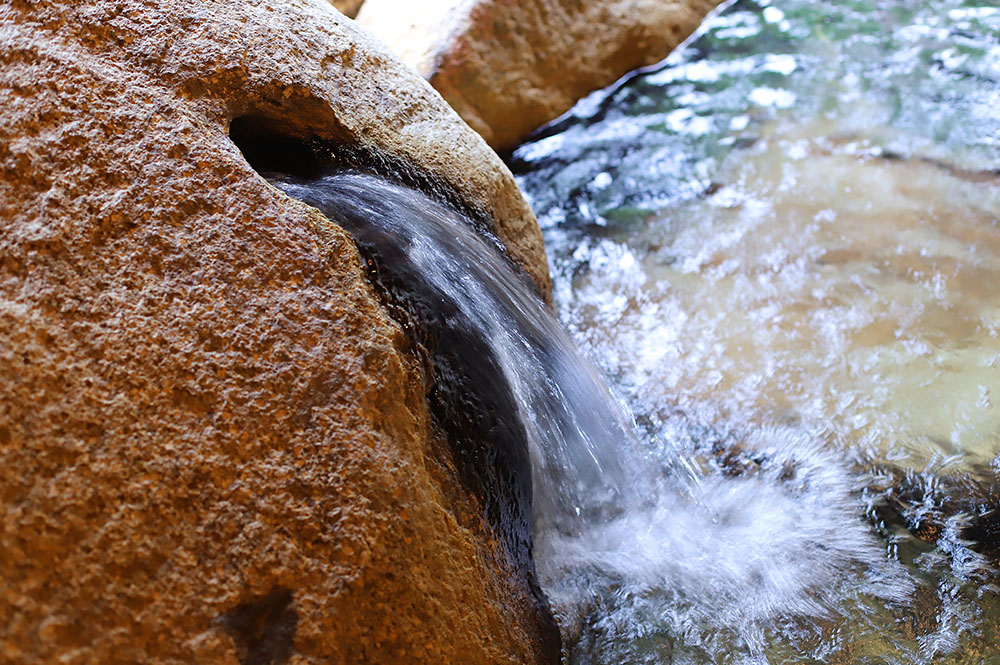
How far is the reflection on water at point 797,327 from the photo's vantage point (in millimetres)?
1993

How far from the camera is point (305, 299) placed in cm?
152

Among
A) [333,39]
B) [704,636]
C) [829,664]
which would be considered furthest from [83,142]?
[829,664]

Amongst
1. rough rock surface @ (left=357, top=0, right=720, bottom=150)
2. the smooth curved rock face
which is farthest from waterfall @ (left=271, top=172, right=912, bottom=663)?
rough rock surface @ (left=357, top=0, right=720, bottom=150)

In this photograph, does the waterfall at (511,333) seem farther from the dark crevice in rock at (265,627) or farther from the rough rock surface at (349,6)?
the rough rock surface at (349,6)

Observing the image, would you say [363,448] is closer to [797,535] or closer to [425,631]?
[425,631]

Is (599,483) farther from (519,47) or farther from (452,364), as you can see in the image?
(519,47)

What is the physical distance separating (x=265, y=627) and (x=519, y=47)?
3151 millimetres

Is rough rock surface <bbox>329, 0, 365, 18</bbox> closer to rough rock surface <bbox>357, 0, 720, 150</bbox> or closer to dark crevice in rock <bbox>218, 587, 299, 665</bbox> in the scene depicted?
rough rock surface <bbox>357, 0, 720, 150</bbox>

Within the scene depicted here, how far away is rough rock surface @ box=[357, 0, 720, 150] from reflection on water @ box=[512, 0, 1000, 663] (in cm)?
17

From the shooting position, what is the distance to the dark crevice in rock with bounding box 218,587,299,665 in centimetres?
132

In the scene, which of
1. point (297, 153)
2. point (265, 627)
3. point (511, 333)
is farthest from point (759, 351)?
point (265, 627)

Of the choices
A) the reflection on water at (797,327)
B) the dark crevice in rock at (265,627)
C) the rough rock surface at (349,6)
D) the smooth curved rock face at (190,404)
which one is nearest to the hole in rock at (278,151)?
the smooth curved rock face at (190,404)

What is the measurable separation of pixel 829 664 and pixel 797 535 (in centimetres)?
40

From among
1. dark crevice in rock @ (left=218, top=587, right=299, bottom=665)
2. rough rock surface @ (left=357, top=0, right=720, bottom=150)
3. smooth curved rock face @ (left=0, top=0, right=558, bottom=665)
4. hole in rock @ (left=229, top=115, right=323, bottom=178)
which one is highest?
rough rock surface @ (left=357, top=0, right=720, bottom=150)
